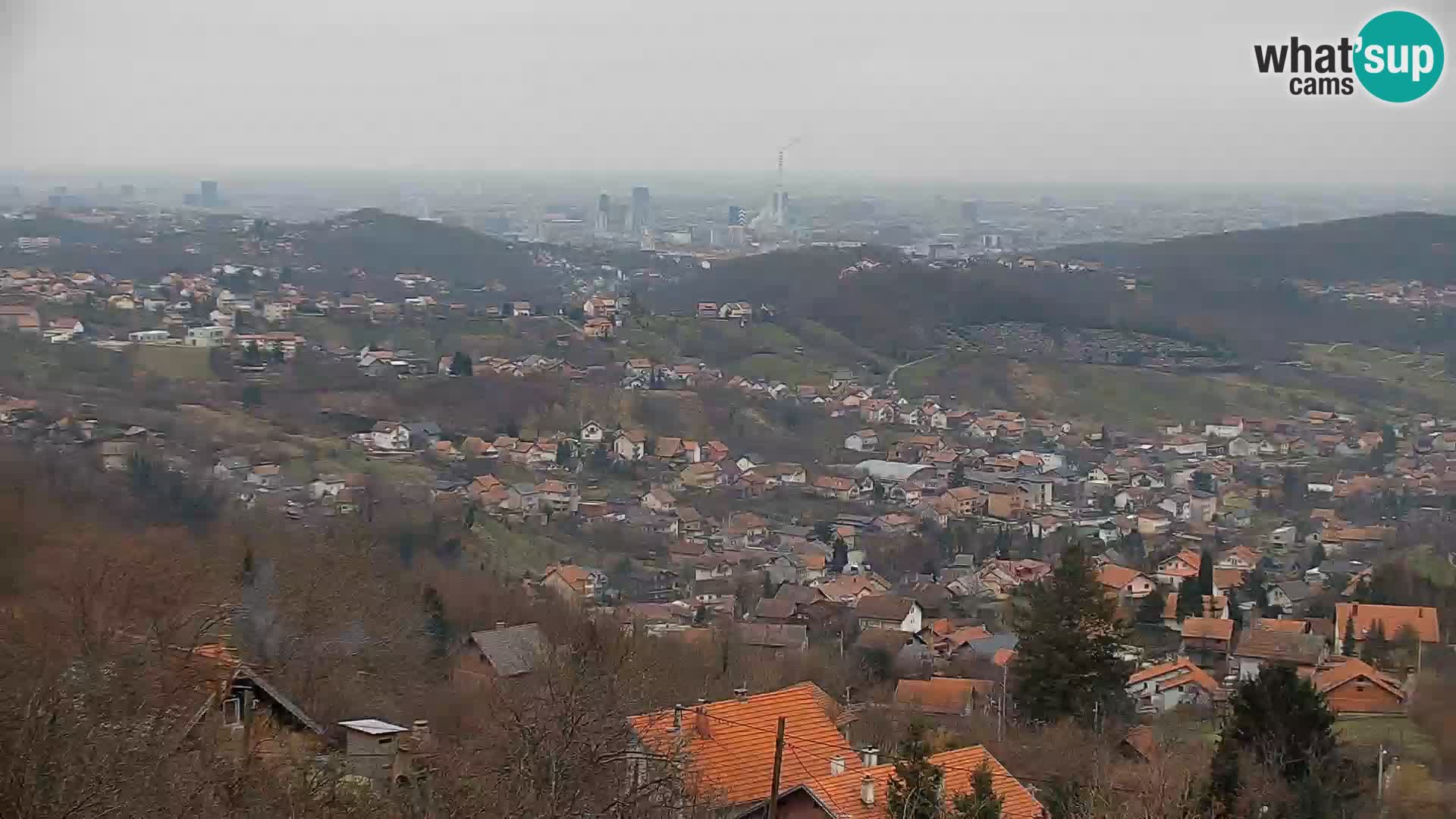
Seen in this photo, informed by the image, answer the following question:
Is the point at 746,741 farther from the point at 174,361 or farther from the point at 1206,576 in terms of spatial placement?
the point at 174,361

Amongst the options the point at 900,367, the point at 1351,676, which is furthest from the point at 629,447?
the point at 1351,676

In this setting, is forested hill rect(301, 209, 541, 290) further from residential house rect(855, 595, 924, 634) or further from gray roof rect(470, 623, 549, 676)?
gray roof rect(470, 623, 549, 676)

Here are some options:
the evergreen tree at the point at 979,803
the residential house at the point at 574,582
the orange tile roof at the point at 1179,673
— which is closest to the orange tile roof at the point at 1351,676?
the orange tile roof at the point at 1179,673

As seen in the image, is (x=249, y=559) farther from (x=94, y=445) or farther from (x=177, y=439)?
→ (x=177, y=439)

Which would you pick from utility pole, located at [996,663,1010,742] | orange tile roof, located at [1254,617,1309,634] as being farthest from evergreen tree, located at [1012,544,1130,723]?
orange tile roof, located at [1254,617,1309,634]

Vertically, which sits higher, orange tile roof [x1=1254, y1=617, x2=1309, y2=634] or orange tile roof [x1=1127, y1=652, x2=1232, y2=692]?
orange tile roof [x1=1127, y1=652, x2=1232, y2=692]

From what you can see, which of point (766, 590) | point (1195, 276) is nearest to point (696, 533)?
point (766, 590)
